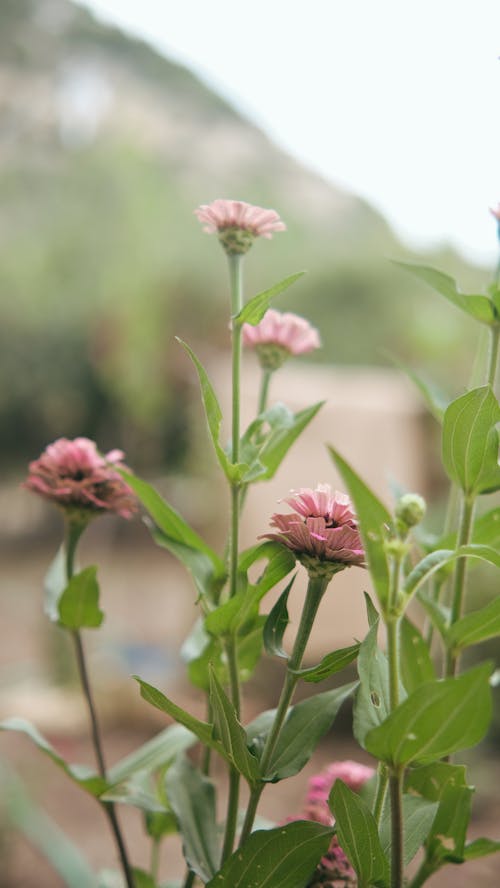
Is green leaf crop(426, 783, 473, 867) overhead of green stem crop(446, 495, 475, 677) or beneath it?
beneath

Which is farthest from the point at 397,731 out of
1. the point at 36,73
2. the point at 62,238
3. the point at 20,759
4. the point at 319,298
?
the point at 62,238

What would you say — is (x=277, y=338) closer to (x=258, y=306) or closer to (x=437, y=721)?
(x=258, y=306)

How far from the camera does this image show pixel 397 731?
25cm

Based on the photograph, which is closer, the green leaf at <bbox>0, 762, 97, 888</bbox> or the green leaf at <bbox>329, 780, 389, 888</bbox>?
the green leaf at <bbox>329, 780, 389, 888</bbox>

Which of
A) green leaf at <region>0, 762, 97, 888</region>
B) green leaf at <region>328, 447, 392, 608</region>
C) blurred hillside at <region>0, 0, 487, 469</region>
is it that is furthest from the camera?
blurred hillside at <region>0, 0, 487, 469</region>

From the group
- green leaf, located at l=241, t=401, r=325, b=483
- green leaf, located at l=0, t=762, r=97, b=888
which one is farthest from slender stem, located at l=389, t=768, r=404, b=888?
green leaf, located at l=0, t=762, r=97, b=888

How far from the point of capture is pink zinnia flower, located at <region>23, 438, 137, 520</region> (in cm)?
35

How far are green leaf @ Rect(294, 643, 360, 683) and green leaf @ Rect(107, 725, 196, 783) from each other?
0.35ft

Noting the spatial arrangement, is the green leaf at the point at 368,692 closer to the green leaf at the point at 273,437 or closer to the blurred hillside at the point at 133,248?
the green leaf at the point at 273,437

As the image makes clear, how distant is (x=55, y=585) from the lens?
15.8 inches

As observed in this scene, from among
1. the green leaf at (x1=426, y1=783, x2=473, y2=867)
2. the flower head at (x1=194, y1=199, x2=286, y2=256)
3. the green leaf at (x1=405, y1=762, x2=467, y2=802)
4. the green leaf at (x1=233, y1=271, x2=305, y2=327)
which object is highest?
the flower head at (x1=194, y1=199, x2=286, y2=256)

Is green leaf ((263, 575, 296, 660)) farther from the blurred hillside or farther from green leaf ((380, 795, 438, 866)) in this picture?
the blurred hillside

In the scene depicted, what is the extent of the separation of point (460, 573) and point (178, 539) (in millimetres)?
103

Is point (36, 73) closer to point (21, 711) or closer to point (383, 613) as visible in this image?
point (21, 711)
